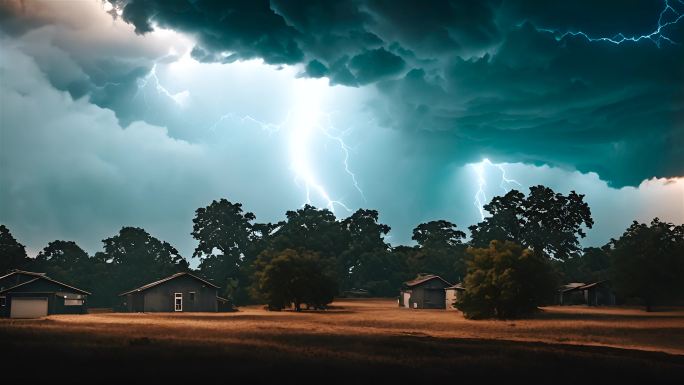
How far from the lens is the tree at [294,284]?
261ft

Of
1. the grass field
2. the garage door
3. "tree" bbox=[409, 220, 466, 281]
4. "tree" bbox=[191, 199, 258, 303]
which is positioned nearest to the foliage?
"tree" bbox=[191, 199, 258, 303]

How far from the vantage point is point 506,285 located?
58.9 m

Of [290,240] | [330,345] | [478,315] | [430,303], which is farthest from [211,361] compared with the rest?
[290,240]

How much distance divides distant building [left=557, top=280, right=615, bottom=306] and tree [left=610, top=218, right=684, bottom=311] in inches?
684

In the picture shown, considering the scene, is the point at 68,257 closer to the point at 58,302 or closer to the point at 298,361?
the point at 58,302

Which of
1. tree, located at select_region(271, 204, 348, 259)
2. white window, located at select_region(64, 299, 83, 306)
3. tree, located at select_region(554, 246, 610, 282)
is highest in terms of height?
tree, located at select_region(271, 204, 348, 259)

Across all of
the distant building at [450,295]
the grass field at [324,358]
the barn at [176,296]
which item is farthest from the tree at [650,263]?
the barn at [176,296]

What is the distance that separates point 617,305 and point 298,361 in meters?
87.7

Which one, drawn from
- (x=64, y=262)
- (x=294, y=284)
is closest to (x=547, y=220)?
(x=294, y=284)

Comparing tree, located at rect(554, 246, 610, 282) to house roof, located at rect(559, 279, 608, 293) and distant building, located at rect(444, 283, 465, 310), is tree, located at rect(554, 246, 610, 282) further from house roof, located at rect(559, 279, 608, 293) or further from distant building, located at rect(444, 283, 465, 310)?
distant building, located at rect(444, 283, 465, 310)

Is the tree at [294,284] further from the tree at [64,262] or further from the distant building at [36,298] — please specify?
the tree at [64,262]

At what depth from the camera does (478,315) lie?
60281mm

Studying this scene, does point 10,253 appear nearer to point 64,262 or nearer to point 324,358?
point 64,262

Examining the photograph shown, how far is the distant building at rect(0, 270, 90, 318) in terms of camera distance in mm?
66000
